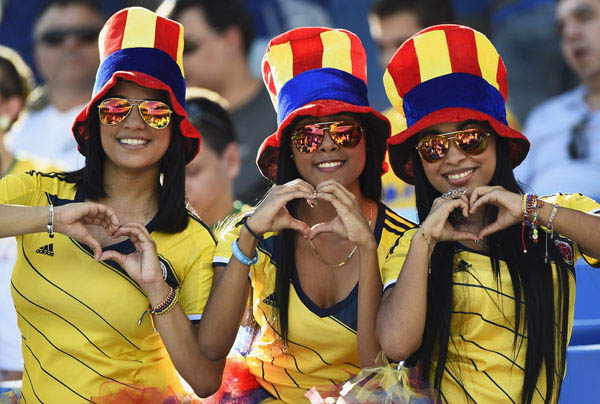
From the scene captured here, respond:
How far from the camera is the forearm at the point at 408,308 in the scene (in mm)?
2674

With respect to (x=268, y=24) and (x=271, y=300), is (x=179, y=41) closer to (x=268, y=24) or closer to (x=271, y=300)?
(x=271, y=300)

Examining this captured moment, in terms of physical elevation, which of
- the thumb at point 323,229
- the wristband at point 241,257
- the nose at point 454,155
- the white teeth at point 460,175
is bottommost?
the wristband at point 241,257

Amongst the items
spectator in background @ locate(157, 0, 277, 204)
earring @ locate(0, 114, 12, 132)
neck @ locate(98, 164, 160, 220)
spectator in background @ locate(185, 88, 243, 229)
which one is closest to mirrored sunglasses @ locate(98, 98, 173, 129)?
neck @ locate(98, 164, 160, 220)

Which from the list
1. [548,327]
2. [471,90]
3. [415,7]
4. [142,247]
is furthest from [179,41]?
[415,7]

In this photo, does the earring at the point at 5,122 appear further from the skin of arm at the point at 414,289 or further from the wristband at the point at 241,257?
the skin of arm at the point at 414,289

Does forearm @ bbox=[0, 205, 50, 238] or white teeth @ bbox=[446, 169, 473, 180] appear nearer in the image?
forearm @ bbox=[0, 205, 50, 238]

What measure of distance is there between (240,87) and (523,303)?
4313mm

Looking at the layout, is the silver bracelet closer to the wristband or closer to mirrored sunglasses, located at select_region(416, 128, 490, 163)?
the wristband

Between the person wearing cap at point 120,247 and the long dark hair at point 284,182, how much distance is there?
246mm

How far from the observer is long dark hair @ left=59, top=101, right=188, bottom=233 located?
9.80ft

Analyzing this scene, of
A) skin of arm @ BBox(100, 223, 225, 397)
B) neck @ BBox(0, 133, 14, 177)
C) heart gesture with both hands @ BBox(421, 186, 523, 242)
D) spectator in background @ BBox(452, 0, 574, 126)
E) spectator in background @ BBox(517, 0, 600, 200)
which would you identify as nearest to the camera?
heart gesture with both hands @ BBox(421, 186, 523, 242)

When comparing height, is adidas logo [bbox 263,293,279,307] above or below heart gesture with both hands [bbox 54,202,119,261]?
below

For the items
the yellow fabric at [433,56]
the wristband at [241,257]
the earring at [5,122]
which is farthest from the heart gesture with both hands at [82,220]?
the earring at [5,122]

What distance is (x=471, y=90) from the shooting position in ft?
9.47
